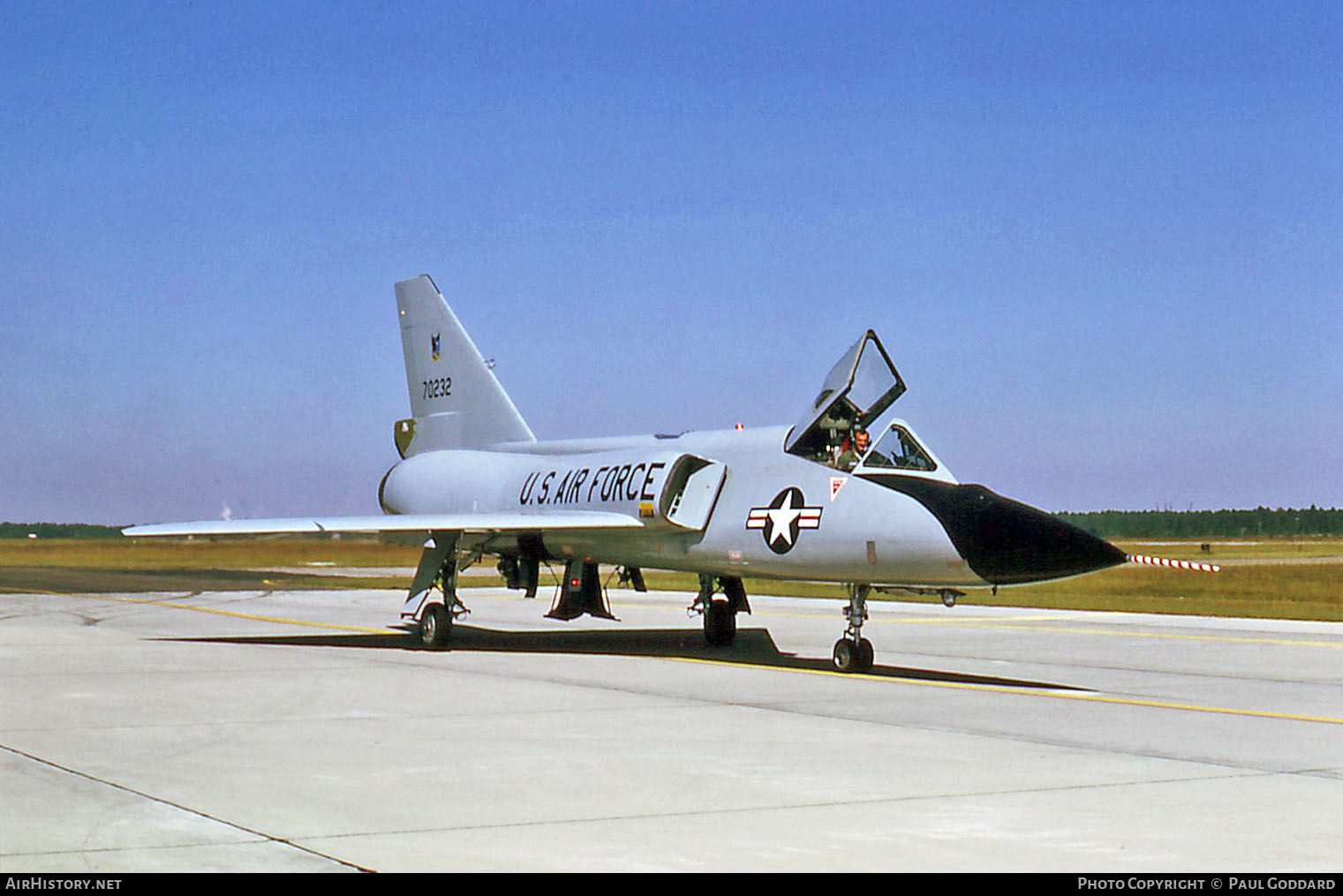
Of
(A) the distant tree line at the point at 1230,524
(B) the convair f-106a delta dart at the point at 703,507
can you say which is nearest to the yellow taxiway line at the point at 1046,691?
(B) the convair f-106a delta dart at the point at 703,507

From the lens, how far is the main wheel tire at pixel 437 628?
59.6 ft

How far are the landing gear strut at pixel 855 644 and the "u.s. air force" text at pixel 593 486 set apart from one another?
2889 mm

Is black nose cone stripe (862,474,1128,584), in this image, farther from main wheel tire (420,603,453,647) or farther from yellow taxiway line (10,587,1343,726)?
main wheel tire (420,603,453,647)

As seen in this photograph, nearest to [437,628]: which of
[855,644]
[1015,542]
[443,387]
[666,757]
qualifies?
[443,387]

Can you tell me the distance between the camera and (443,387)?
2250 cm

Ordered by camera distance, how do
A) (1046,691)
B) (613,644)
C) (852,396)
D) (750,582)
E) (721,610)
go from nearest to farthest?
(1046,691) → (852,396) → (721,610) → (613,644) → (750,582)

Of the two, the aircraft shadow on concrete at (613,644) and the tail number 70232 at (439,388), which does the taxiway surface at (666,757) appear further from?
the tail number 70232 at (439,388)

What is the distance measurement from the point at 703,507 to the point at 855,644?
2453 mm

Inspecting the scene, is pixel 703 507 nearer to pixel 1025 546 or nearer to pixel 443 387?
pixel 1025 546

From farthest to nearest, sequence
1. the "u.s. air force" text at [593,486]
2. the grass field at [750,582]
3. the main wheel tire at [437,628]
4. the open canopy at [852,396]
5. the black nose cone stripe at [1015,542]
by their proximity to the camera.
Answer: the grass field at [750,582] < the main wheel tire at [437,628] < the "u.s. air force" text at [593,486] < the open canopy at [852,396] < the black nose cone stripe at [1015,542]

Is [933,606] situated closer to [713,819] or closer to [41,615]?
[41,615]

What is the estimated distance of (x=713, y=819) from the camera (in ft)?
22.9
